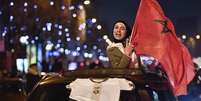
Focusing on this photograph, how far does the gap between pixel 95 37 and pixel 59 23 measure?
107ft

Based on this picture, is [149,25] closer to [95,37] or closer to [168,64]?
[168,64]

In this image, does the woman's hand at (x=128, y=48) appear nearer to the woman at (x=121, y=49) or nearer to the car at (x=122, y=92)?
the woman at (x=121, y=49)

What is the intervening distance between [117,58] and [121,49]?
13cm

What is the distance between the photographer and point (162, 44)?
353 inches

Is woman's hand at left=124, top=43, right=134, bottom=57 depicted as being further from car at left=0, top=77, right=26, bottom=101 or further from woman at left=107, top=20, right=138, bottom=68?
car at left=0, top=77, right=26, bottom=101

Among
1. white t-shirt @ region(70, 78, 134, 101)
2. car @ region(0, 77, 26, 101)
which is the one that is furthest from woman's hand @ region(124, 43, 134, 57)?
car @ region(0, 77, 26, 101)

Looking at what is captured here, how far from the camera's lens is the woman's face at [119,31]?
360 inches

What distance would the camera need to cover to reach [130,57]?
9.02 metres

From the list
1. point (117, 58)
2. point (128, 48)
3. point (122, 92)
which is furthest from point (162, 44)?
point (122, 92)

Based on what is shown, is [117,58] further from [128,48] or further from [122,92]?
[122,92]

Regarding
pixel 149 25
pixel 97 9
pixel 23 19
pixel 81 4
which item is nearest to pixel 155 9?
pixel 149 25

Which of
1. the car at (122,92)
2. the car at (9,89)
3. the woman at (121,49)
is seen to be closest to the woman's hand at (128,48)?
the woman at (121,49)

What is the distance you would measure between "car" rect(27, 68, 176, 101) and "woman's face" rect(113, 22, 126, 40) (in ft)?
3.61

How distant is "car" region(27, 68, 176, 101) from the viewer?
7539mm
